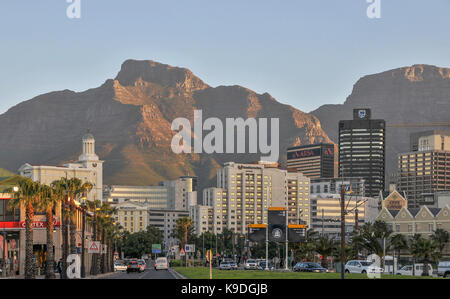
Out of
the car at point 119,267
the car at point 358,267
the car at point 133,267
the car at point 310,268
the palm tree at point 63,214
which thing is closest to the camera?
the palm tree at point 63,214

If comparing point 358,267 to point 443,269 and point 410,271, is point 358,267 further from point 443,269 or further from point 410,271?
point 410,271

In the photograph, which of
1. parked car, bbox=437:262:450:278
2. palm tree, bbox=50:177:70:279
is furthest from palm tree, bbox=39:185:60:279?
parked car, bbox=437:262:450:278

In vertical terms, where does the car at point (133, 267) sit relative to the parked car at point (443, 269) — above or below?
below

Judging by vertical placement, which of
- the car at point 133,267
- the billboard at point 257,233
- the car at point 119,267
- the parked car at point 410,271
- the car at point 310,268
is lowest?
the car at point 119,267

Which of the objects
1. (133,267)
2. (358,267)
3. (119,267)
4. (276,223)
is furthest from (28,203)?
(119,267)

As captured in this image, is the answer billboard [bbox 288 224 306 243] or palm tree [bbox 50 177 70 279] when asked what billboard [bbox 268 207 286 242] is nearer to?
billboard [bbox 288 224 306 243]

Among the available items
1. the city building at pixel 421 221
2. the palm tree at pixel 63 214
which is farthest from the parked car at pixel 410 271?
the city building at pixel 421 221

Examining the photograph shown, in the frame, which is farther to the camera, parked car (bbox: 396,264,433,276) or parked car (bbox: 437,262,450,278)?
parked car (bbox: 396,264,433,276)

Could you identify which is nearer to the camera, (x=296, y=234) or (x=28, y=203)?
(x=28, y=203)

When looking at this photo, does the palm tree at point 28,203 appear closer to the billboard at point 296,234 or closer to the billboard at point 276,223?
the billboard at point 276,223

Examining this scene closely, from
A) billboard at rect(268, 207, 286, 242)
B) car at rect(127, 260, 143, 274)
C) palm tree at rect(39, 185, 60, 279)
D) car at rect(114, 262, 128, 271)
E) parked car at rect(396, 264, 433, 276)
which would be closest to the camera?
palm tree at rect(39, 185, 60, 279)
